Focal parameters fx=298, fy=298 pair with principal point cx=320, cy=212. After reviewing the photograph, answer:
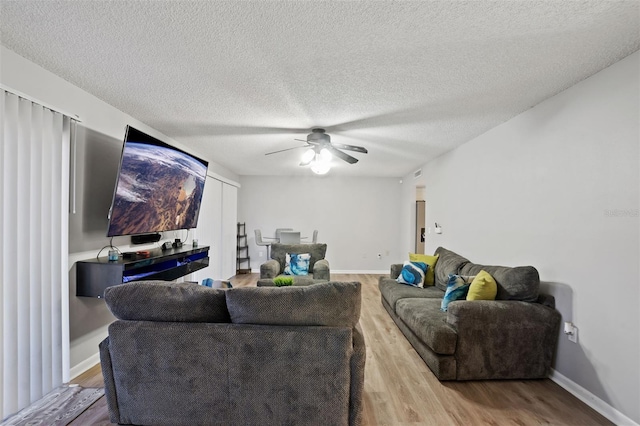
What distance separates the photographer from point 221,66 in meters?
2.10

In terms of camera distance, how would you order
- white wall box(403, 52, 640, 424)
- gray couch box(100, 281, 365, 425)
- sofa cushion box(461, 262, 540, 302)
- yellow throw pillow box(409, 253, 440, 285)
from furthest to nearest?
yellow throw pillow box(409, 253, 440, 285) < sofa cushion box(461, 262, 540, 302) < white wall box(403, 52, 640, 424) < gray couch box(100, 281, 365, 425)

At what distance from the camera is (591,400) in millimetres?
2145

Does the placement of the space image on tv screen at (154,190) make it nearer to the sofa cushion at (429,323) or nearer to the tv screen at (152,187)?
the tv screen at (152,187)

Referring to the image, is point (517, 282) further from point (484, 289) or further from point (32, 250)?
point (32, 250)

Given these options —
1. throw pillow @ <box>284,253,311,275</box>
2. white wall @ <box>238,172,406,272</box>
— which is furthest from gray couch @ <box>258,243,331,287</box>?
white wall @ <box>238,172,406,272</box>

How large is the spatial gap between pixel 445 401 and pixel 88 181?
348 cm

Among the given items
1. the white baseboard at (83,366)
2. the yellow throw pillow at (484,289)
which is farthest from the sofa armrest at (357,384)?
the white baseboard at (83,366)

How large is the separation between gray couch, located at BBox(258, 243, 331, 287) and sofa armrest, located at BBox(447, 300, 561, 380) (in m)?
2.00

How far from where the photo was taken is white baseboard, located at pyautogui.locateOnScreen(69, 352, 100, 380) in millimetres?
2500

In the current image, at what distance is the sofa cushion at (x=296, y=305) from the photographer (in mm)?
1749

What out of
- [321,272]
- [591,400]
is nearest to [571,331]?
[591,400]

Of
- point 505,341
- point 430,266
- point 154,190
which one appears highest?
point 154,190

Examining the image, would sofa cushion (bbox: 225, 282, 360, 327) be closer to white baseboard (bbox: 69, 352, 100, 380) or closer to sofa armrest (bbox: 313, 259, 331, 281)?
white baseboard (bbox: 69, 352, 100, 380)

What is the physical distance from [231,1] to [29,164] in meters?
1.85
